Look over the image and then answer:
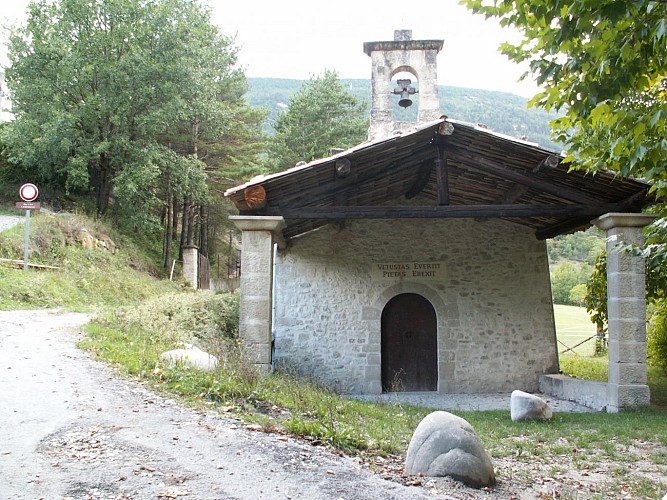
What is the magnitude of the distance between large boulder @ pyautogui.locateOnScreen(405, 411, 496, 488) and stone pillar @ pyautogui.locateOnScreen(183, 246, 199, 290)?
16203 mm

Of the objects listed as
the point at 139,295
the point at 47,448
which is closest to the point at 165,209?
the point at 139,295

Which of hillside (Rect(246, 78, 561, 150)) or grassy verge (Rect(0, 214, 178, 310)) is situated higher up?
hillside (Rect(246, 78, 561, 150))

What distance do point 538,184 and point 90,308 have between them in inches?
349

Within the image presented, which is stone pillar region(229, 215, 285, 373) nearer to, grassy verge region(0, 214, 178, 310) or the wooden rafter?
the wooden rafter

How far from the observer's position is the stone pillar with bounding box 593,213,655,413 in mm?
7238

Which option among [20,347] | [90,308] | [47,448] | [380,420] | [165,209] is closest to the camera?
[47,448]

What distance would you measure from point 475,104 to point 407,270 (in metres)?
91.5

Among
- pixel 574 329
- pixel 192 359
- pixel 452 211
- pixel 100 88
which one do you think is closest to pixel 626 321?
pixel 452 211

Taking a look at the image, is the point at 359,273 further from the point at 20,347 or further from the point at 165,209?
the point at 165,209

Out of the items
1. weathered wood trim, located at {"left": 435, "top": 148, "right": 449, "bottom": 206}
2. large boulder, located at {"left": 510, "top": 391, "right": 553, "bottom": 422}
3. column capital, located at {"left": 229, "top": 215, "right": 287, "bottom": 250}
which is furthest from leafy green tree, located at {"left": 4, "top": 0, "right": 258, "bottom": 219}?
large boulder, located at {"left": 510, "top": 391, "right": 553, "bottom": 422}

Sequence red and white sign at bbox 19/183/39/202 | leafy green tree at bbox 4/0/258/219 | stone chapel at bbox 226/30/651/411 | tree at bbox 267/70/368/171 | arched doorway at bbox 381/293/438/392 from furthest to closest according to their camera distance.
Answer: tree at bbox 267/70/368/171
leafy green tree at bbox 4/0/258/219
red and white sign at bbox 19/183/39/202
arched doorway at bbox 381/293/438/392
stone chapel at bbox 226/30/651/411

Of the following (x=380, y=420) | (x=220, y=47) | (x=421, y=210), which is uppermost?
(x=220, y=47)

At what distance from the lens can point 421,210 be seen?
25.4 ft

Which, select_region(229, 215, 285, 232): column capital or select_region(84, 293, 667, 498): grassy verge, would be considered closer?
select_region(84, 293, 667, 498): grassy verge
